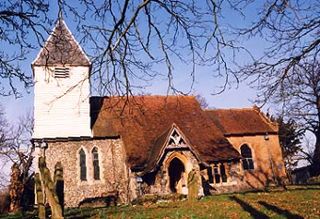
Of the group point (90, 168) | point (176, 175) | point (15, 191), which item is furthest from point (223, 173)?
point (15, 191)

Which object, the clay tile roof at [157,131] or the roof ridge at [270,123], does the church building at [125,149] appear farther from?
the roof ridge at [270,123]

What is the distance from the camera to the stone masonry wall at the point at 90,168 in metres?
27.2

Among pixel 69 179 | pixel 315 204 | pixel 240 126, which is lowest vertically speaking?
pixel 315 204

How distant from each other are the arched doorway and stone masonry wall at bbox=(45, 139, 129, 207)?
344 centimetres

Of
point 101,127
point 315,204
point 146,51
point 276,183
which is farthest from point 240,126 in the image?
point 146,51

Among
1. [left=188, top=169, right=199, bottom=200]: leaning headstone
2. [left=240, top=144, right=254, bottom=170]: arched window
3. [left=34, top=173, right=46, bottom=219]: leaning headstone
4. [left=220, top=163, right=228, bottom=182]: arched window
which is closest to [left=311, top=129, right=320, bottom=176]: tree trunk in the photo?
[left=240, top=144, right=254, bottom=170]: arched window

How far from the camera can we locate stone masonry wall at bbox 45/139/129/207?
2717 centimetres

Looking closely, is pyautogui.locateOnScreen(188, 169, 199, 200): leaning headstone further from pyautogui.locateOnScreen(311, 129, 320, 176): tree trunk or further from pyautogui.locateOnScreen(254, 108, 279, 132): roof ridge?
pyautogui.locateOnScreen(311, 129, 320, 176): tree trunk

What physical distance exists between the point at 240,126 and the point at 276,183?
583 cm

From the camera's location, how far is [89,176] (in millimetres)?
27828

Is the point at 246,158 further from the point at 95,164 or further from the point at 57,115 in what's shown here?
the point at 57,115

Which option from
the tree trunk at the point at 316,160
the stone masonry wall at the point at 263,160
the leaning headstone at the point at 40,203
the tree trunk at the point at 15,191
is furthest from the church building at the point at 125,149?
the leaning headstone at the point at 40,203

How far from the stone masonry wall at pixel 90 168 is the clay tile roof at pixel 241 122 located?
996 centimetres

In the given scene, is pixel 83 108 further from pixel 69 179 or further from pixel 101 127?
pixel 69 179
